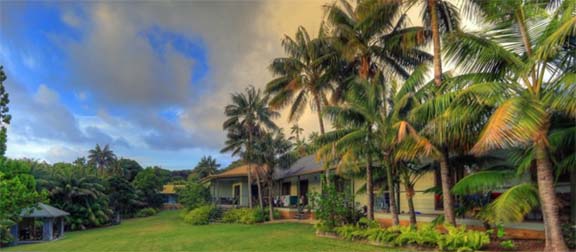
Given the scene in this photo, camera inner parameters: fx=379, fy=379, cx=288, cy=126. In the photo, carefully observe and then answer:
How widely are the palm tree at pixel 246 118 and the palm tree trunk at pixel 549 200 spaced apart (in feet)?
67.5

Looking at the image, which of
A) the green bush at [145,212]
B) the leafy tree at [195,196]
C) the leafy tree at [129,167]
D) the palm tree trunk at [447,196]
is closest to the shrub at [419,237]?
the palm tree trunk at [447,196]

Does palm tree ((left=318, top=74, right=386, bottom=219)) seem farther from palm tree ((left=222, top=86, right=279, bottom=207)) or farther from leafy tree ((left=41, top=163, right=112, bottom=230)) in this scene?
leafy tree ((left=41, top=163, right=112, bottom=230))

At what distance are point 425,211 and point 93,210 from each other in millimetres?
28578

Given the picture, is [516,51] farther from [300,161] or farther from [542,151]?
[300,161]

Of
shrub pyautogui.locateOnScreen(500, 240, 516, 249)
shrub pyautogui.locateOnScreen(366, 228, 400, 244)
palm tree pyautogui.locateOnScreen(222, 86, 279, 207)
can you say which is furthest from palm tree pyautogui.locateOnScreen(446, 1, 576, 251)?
palm tree pyautogui.locateOnScreen(222, 86, 279, 207)

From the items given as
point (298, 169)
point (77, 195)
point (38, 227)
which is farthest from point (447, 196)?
point (77, 195)

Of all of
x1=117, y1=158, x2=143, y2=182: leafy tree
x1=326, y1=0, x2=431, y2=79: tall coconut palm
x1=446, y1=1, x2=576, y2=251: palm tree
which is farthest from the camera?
x1=117, y1=158, x2=143, y2=182: leafy tree

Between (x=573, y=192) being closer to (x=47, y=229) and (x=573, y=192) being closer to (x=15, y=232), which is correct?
(x=47, y=229)

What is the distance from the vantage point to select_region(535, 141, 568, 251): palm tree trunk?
846 centimetres

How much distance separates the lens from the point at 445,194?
457 inches

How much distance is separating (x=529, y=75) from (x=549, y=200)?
287cm

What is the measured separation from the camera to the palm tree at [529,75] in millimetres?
7812

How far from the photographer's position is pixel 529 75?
8.79 metres

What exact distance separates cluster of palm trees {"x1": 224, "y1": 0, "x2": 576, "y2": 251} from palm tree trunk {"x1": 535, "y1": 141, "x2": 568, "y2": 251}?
0.02 meters
